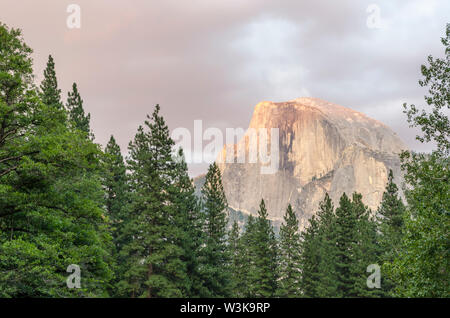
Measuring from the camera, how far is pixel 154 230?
34000mm

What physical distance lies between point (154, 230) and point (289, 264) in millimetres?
26321

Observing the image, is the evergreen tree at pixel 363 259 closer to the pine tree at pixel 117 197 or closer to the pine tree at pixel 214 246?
the pine tree at pixel 214 246

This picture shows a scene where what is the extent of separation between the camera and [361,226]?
5025cm

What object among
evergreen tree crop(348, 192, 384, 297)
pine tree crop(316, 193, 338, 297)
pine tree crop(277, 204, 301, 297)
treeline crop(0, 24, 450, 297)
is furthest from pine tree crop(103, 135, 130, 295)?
evergreen tree crop(348, 192, 384, 297)

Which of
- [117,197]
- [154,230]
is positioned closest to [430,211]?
[154,230]

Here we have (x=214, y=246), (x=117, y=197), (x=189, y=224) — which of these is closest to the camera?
(x=189, y=224)

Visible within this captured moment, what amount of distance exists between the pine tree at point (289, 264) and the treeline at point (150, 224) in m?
0.18

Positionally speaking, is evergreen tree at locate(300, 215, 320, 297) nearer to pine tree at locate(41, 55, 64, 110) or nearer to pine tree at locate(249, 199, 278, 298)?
pine tree at locate(249, 199, 278, 298)

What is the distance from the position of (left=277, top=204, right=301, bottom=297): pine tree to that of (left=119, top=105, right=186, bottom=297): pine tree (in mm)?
21076

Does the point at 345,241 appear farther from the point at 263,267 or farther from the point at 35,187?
the point at 35,187

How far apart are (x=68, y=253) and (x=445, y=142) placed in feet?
57.2

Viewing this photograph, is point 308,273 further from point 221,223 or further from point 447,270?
point 447,270

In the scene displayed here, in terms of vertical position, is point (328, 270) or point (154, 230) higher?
point (154, 230)

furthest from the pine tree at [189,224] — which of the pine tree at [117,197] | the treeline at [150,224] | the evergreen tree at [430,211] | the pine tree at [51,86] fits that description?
the evergreen tree at [430,211]
